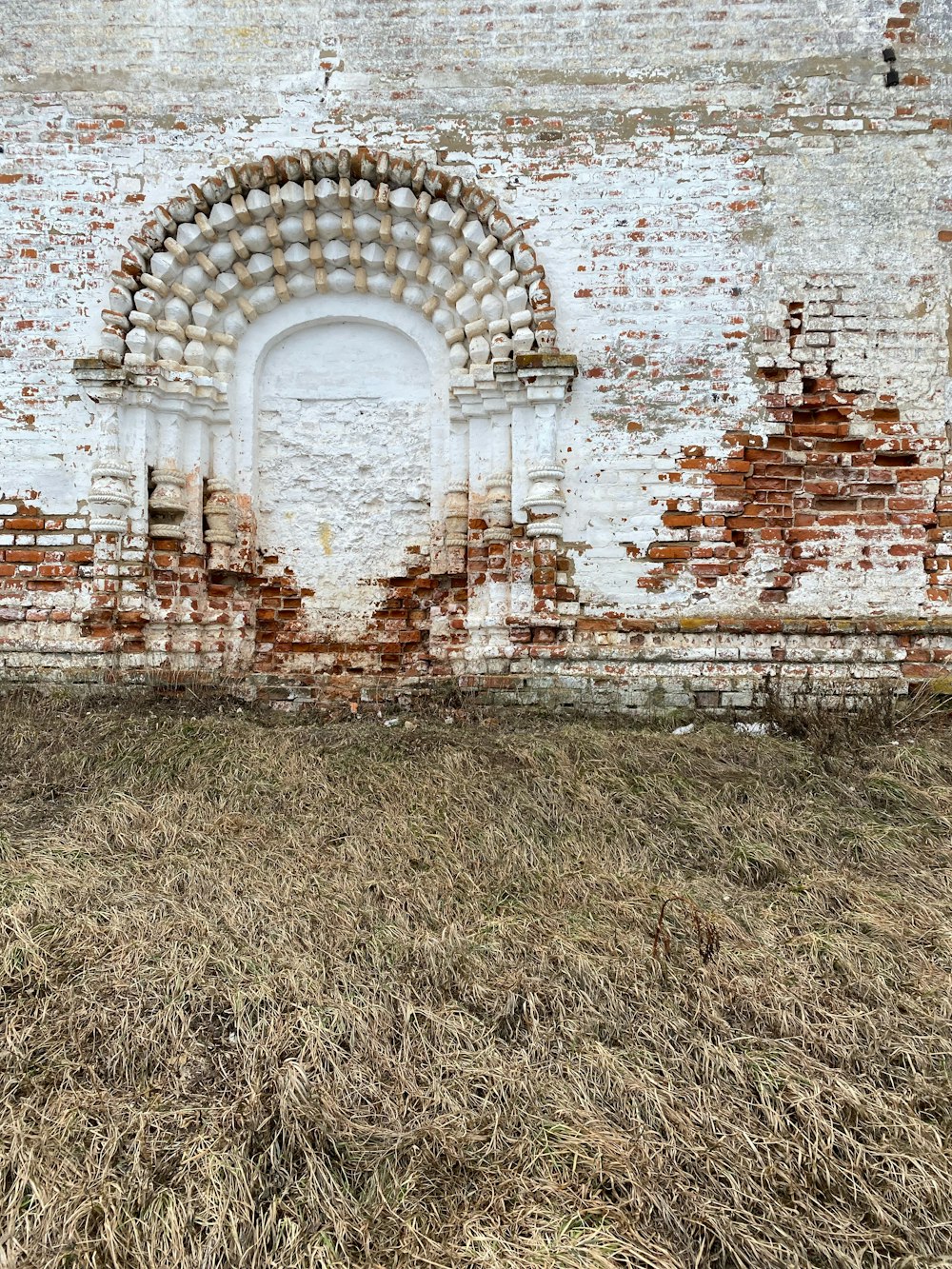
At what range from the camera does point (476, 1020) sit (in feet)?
7.59

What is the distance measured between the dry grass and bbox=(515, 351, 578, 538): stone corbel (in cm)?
180

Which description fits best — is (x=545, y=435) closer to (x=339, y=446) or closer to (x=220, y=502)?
(x=339, y=446)

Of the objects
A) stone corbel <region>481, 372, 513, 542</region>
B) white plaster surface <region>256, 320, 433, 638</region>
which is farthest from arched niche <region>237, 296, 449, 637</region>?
stone corbel <region>481, 372, 513, 542</region>

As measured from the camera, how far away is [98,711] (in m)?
4.97

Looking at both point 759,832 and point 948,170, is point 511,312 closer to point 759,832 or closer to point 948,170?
point 948,170

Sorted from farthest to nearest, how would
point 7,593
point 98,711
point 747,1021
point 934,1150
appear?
point 7,593, point 98,711, point 747,1021, point 934,1150

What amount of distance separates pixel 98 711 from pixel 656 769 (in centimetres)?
337

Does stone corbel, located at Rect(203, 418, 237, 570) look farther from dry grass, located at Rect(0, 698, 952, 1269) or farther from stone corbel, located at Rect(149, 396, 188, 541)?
dry grass, located at Rect(0, 698, 952, 1269)

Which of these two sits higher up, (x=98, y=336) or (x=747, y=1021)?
(x=98, y=336)

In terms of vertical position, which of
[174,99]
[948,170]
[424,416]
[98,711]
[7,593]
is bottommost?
[98,711]

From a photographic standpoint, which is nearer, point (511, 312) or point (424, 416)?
point (511, 312)

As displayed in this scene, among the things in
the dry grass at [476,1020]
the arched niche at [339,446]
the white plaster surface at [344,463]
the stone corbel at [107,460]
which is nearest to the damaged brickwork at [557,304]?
the stone corbel at [107,460]

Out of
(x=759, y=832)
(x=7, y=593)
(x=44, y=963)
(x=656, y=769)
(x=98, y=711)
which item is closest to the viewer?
(x=44, y=963)

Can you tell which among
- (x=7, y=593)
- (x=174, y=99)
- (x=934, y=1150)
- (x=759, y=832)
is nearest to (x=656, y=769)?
(x=759, y=832)
